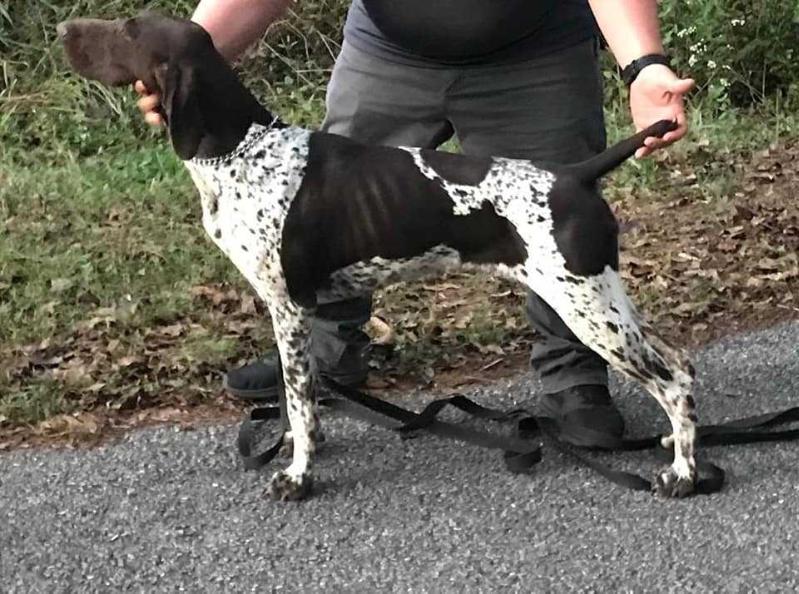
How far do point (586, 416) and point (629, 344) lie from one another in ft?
2.02

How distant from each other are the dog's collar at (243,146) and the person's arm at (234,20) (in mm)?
366

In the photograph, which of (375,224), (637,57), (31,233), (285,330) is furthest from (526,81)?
(31,233)

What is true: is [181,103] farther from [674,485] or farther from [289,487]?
[674,485]

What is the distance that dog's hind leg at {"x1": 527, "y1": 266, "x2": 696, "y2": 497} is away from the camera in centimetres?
332

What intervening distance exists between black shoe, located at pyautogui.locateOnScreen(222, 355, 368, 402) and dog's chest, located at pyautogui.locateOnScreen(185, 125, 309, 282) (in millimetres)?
1000

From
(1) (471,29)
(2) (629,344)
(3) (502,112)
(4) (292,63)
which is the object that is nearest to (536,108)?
(3) (502,112)

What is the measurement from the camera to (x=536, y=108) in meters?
3.81

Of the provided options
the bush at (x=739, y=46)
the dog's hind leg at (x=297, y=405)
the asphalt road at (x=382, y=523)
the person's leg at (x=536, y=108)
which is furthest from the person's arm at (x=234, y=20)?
the bush at (x=739, y=46)

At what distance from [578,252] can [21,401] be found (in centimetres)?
219

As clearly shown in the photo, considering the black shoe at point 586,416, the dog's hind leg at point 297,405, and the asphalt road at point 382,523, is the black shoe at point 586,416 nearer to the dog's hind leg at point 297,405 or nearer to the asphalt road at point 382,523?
the asphalt road at point 382,523

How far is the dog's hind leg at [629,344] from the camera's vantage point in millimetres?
3316

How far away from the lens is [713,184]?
6812 mm

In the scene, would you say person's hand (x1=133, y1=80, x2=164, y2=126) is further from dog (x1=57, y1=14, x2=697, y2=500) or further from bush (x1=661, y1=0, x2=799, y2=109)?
bush (x1=661, y1=0, x2=799, y2=109)

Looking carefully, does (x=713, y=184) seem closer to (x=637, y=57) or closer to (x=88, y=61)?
(x=637, y=57)
